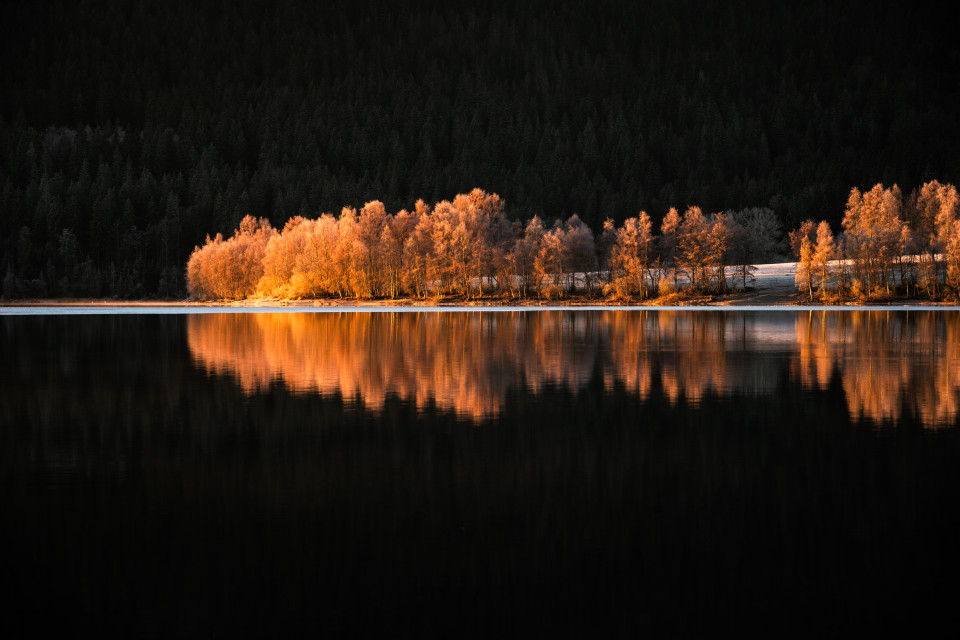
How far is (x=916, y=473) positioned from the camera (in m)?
18.9

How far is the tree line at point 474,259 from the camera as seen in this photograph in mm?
129625

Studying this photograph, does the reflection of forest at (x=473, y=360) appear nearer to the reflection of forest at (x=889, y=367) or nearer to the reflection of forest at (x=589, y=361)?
the reflection of forest at (x=589, y=361)

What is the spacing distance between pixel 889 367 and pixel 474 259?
3702 inches

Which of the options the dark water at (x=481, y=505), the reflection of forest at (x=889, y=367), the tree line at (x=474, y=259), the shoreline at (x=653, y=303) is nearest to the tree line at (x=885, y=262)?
the shoreline at (x=653, y=303)

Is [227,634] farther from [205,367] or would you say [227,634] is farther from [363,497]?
[205,367]

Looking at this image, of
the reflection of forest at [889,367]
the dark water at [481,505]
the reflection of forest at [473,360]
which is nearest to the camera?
the dark water at [481,505]

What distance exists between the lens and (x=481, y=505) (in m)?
16.7

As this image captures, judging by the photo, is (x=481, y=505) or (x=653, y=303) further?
(x=653, y=303)

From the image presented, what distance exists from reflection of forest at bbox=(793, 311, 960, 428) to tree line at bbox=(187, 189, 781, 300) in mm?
62420

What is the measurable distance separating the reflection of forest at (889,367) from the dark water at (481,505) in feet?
1.26

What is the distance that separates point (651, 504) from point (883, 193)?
142 meters

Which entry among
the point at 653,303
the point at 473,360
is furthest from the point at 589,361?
the point at 653,303

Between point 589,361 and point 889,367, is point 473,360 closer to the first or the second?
point 589,361

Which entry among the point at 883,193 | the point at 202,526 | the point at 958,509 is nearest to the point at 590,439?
the point at 958,509
